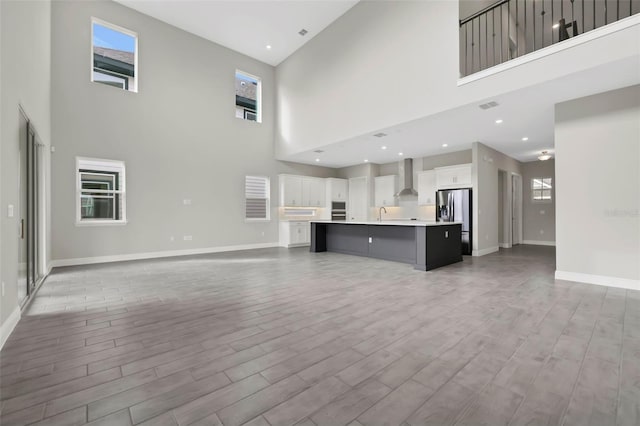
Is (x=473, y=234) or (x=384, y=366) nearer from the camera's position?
(x=384, y=366)

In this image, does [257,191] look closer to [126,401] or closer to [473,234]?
[473,234]

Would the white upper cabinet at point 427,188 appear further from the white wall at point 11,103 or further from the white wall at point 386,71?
the white wall at point 11,103

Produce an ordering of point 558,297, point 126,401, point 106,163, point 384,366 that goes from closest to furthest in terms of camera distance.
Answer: point 126,401 → point 384,366 → point 558,297 → point 106,163

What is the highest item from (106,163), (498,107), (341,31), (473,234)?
(341,31)

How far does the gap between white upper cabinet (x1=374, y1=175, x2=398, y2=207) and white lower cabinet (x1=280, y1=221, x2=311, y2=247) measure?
8.86 ft

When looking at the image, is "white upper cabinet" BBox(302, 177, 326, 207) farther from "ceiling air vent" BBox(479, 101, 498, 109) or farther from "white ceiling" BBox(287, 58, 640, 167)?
"ceiling air vent" BBox(479, 101, 498, 109)

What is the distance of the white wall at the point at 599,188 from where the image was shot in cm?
394

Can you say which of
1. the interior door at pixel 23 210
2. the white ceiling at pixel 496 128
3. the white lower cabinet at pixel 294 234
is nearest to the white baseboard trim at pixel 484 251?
the white ceiling at pixel 496 128

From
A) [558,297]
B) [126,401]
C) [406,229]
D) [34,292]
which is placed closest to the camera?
[126,401]

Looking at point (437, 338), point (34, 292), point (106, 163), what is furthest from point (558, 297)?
point (106, 163)

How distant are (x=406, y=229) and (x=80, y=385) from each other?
5323 mm

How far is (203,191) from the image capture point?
25.4ft

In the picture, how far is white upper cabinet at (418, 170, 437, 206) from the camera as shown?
27.6 feet

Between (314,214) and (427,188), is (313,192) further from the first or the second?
(427,188)
